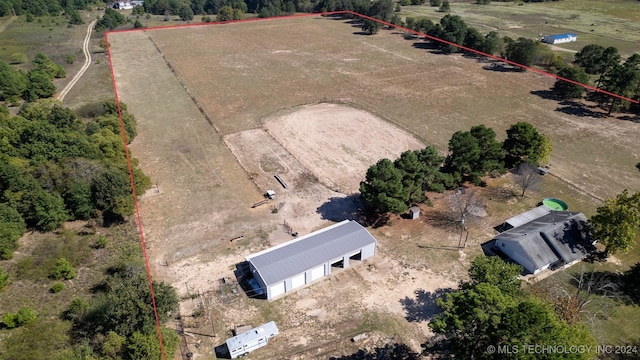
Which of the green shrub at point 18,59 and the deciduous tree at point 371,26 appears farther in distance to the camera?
the deciduous tree at point 371,26

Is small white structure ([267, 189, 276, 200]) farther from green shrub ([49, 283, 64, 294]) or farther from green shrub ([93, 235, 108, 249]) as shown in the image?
green shrub ([49, 283, 64, 294])

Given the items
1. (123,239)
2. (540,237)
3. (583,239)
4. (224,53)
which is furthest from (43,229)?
(224,53)

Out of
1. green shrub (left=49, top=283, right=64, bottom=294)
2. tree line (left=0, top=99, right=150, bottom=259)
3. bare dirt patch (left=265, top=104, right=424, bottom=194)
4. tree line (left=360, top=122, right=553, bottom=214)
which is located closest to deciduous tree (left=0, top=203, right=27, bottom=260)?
tree line (left=0, top=99, right=150, bottom=259)

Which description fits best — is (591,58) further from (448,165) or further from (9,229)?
(9,229)

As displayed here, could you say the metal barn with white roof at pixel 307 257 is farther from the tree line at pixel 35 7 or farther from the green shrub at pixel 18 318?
the tree line at pixel 35 7

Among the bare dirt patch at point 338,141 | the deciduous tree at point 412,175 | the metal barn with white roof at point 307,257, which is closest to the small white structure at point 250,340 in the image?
the metal barn with white roof at point 307,257

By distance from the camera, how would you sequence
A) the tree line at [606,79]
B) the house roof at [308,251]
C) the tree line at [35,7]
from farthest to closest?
the tree line at [35,7] < the tree line at [606,79] < the house roof at [308,251]
